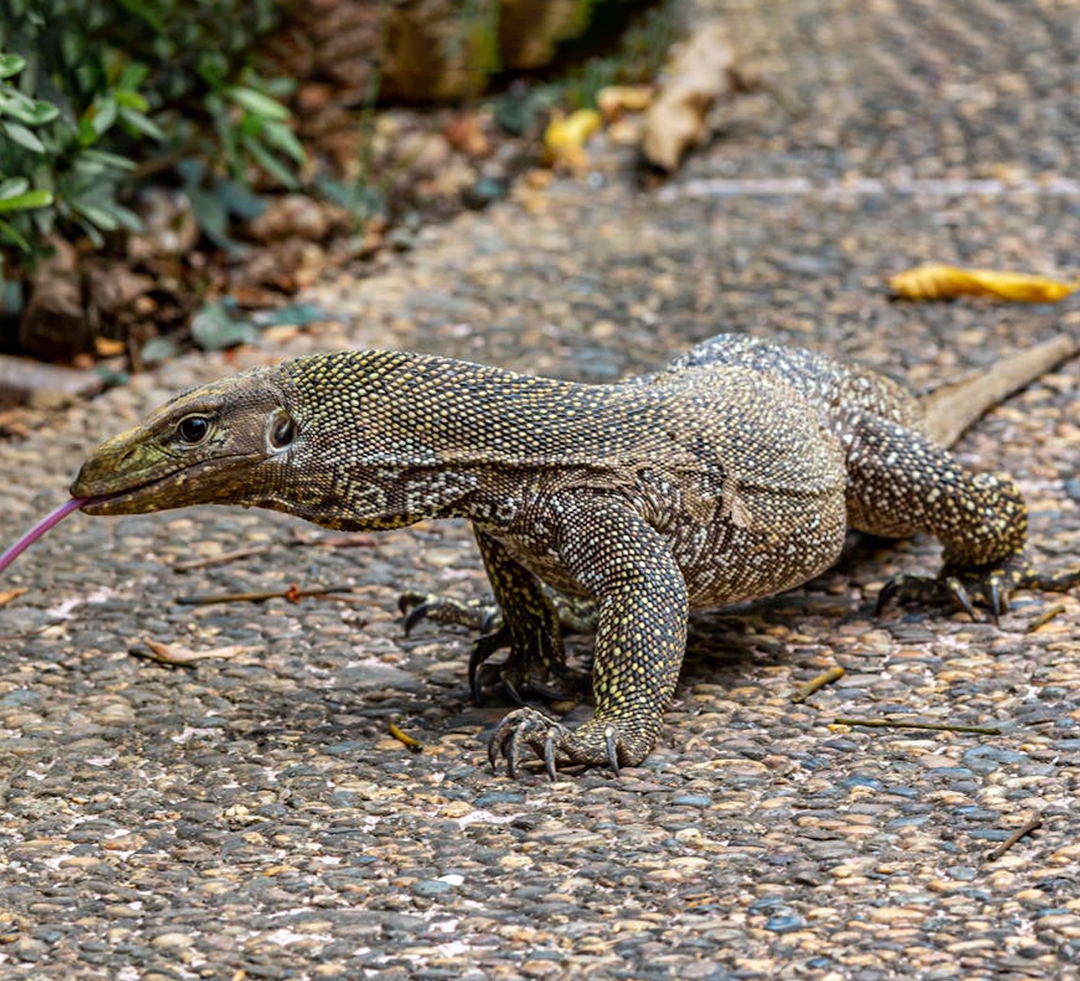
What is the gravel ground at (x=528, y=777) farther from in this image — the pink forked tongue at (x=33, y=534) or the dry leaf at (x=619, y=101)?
the dry leaf at (x=619, y=101)

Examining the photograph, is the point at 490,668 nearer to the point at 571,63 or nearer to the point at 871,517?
the point at 871,517

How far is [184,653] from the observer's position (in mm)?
6641

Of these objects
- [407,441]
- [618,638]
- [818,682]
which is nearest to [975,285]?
[818,682]

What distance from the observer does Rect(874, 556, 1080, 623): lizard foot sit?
258 inches

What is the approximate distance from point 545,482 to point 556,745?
900 millimetres

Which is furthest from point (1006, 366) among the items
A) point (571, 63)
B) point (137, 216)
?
point (571, 63)

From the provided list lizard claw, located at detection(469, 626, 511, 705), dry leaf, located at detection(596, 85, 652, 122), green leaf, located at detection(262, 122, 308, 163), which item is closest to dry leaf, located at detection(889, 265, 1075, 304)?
green leaf, located at detection(262, 122, 308, 163)

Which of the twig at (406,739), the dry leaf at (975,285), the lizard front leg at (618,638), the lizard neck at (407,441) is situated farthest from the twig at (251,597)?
the dry leaf at (975,285)

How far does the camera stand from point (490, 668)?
620 centimetres

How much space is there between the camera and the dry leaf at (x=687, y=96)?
12.3 metres

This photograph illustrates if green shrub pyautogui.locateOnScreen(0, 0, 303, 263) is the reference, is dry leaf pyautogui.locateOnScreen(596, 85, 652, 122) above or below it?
below

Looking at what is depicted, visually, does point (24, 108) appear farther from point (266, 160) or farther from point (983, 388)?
point (983, 388)

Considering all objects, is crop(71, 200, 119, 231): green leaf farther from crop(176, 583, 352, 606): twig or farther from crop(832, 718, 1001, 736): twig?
crop(832, 718, 1001, 736): twig

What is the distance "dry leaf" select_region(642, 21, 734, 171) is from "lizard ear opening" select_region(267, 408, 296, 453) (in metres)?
7.12
